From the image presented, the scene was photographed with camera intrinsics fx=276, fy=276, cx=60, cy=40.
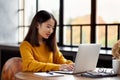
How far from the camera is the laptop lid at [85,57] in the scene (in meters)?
2.16

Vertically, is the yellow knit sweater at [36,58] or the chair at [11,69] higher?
the yellow knit sweater at [36,58]

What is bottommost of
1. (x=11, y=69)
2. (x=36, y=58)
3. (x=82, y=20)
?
(x=11, y=69)

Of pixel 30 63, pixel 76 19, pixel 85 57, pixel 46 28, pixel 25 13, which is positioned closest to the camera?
pixel 85 57

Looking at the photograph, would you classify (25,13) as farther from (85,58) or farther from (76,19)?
(85,58)

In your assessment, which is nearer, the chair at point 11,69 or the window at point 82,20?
the chair at point 11,69

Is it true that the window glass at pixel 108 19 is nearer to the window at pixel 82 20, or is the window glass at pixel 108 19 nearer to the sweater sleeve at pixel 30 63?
the window at pixel 82 20

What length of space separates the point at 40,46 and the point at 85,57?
2.04 ft

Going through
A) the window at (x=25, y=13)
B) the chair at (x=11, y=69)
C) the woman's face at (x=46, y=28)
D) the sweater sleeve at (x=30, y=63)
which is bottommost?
the chair at (x=11, y=69)

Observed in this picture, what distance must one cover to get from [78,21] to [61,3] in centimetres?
52

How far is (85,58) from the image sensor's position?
7.30ft

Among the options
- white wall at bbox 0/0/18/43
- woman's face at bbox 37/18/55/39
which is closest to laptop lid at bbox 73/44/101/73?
woman's face at bbox 37/18/55/39

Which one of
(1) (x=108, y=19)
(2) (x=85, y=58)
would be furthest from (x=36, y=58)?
(1) (x=108, y=19)

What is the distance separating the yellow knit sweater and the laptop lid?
25cm

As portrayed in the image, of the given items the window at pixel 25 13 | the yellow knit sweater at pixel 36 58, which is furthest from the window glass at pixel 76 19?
the yellow knit sweater at pixel 36 58
